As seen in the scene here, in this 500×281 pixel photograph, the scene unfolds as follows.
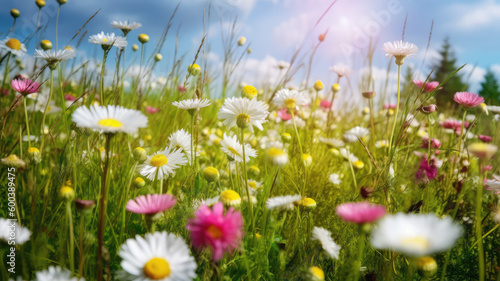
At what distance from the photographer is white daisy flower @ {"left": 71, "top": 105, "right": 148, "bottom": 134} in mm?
498

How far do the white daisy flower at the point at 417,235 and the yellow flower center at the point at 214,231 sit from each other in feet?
0.68

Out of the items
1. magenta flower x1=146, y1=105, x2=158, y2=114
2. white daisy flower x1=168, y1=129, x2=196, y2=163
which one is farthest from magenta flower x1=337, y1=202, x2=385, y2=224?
magenta flower x1=146, y1=105, x2=158, y2=114

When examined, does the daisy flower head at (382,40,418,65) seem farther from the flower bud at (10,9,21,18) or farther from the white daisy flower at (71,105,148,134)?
the flower bud at (10,9,21,18)

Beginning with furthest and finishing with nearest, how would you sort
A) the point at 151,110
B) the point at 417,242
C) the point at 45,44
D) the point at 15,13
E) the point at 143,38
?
the point at 151,110
the point at 15,13
the point at 143,38
the point at 45,44
the point at 417,242

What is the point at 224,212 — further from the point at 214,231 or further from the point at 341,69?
the point at 341,69

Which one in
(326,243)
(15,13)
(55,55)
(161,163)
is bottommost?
(326,243)

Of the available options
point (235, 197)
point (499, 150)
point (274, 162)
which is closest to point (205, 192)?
point (235, 197)

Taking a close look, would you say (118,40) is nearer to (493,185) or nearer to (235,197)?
(235,197)

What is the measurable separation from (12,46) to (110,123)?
3.41 feet

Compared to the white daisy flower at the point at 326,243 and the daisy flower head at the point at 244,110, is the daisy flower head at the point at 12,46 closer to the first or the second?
the daisy flower head at the point at 244,110

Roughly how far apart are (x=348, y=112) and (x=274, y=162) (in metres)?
2.66

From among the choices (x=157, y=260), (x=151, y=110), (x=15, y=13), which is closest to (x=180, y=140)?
(x=157, y=260)

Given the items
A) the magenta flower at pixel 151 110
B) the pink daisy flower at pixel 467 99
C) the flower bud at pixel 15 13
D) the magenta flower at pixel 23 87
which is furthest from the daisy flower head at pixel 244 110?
the flower bud at pixel 15 13

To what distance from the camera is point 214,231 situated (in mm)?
450
